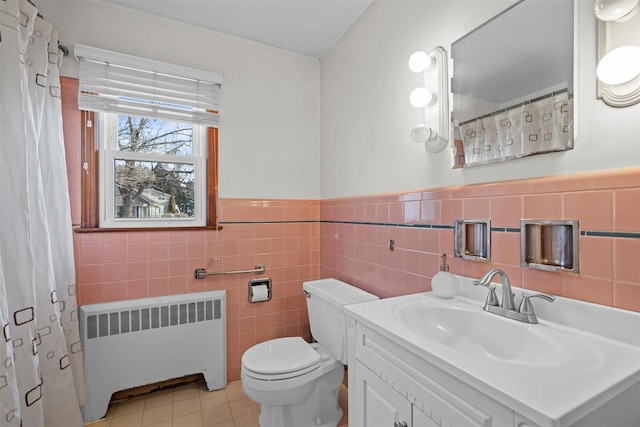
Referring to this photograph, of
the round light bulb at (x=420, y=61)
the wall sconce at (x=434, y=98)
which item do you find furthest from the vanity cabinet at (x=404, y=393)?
the round light bulb at (x=420, y=61)

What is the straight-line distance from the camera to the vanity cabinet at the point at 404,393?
64 centimetres

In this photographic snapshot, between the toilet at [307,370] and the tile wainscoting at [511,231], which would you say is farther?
the toilet at [307,370]

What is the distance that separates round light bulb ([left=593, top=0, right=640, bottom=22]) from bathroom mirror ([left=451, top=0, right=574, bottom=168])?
0.37 feet

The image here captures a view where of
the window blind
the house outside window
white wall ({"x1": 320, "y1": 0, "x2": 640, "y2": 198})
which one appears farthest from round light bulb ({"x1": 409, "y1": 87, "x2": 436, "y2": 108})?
the house outside window

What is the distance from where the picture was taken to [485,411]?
616 millimetres

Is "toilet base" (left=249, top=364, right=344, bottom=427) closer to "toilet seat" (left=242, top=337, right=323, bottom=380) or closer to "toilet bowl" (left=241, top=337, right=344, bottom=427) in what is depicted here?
"toilet bowl" (left=241, top=337, right=344, bottom=427)

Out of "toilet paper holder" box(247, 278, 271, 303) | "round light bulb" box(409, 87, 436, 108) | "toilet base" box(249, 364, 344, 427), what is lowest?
"toilet base" box(249, 364, 344, 427)

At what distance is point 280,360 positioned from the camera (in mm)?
1531

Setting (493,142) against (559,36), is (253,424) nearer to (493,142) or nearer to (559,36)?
(493,142)

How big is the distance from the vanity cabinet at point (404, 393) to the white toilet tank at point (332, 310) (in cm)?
43

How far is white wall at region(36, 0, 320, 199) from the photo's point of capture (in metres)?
1.73

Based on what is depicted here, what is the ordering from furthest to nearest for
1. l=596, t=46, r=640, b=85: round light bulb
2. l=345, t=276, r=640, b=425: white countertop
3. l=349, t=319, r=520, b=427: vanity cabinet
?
l=596, t=46, r=640, b=85: round light bulb, l=349, t=319, r=520, b=427: vanity cabinet, l=345, t=276, r=640, b=425: white countertop

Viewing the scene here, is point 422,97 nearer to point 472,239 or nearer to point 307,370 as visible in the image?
point 472,239

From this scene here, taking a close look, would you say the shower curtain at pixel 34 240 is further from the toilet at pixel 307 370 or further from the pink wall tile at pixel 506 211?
the pink wall tile at pixel 506 211
